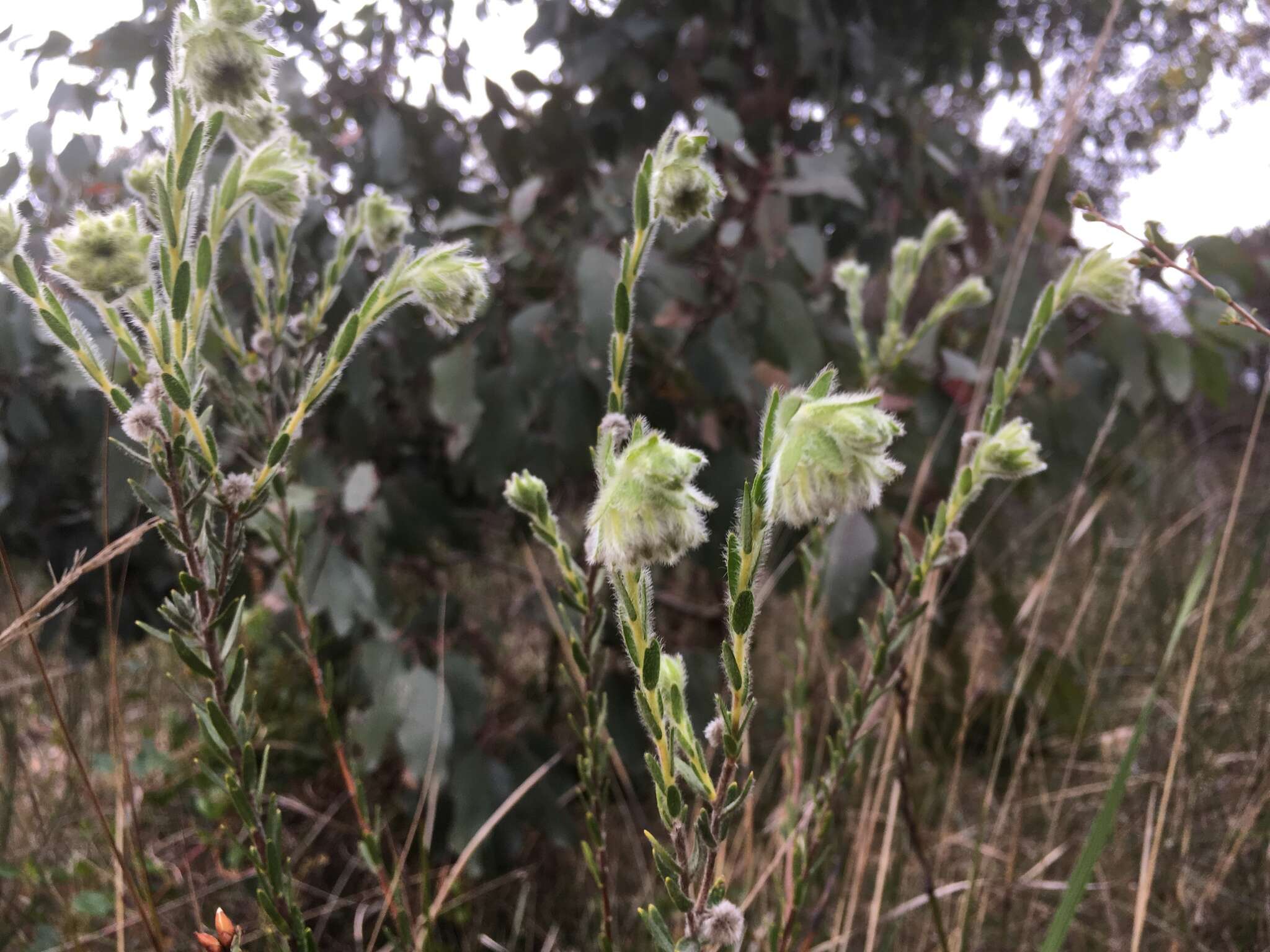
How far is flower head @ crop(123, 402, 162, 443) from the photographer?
39 centimetres

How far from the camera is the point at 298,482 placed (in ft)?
3.68

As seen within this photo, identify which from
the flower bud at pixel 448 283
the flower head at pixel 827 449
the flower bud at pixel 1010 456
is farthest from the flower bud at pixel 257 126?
the flower bud at pixel 1010 456

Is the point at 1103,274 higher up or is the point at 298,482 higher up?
the point at 1103,274

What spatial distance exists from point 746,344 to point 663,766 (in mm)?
815

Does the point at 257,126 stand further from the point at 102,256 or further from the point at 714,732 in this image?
the point at 714,732

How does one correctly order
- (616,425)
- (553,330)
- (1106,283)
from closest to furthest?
(616,425) < (1106,283) < (553,330)

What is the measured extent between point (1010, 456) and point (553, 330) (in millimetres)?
721

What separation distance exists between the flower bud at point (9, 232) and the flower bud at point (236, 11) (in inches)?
5.2

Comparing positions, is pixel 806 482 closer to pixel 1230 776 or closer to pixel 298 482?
pixel 298 482

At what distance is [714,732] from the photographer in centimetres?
40

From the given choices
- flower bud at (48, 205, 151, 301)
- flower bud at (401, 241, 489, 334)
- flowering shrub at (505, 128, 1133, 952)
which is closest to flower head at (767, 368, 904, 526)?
flowering shrub at (505, 128, 1133, 952)

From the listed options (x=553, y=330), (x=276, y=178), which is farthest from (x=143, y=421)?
(x=553, y=330)

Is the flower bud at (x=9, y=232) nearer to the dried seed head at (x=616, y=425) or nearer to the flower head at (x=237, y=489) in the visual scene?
the flower head at (x=237, y=489)

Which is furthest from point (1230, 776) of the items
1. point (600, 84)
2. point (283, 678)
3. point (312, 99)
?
point (312, 99)
